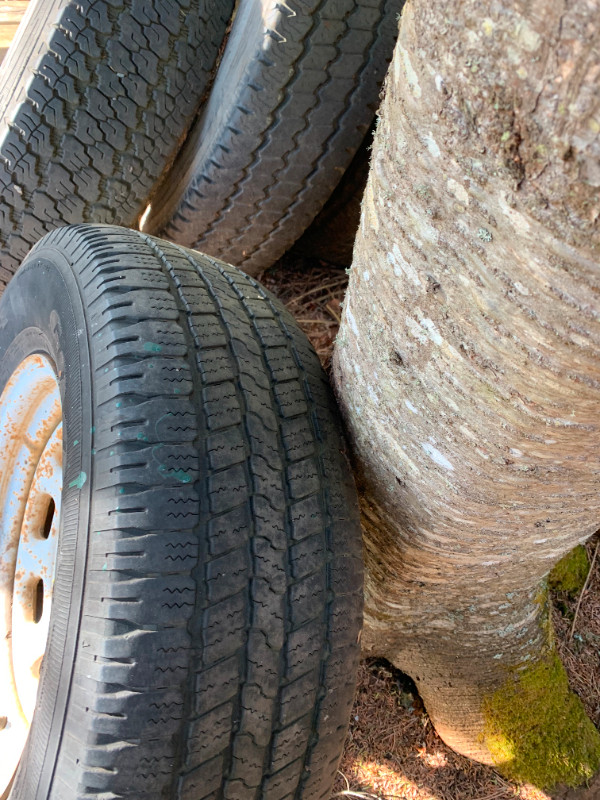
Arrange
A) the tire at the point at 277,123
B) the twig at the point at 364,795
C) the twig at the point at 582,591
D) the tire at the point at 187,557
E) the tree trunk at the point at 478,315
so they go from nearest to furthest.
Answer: the tree trunk at the point at 478,315
the tire at the point at 187,557
the tire at the point at 277,123
the twig at the point at 364,795
the twig at the point at 582,591

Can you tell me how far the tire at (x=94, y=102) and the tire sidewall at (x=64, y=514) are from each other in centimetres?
63

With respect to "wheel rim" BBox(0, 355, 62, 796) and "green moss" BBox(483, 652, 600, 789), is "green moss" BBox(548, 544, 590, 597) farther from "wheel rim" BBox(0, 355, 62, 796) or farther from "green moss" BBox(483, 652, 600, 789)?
"wheel rim" BBox(0, 355, 62, 796)

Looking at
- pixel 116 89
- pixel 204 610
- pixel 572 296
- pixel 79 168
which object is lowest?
pixel 204 610

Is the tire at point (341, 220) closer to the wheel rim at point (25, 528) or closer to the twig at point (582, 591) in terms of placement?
the wheel rim at point (25, 528)

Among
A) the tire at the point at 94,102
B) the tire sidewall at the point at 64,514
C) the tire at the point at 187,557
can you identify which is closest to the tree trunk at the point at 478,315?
the tire at the point at 187,557

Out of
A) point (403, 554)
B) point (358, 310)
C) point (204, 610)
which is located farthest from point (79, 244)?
point (403, 554)

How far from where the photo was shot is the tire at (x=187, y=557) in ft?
3.45

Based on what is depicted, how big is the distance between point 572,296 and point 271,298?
0.96 metres

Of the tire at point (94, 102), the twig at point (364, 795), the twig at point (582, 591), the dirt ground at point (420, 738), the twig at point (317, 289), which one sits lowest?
the twig at point (364, 795)

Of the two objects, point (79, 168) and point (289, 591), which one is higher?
point (79, 168)

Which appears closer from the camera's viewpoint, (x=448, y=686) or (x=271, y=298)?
(x=271, y=298)

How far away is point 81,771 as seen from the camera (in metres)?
1.05

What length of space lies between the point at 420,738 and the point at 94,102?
223 centimetres

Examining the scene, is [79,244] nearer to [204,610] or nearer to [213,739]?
[204,610]
